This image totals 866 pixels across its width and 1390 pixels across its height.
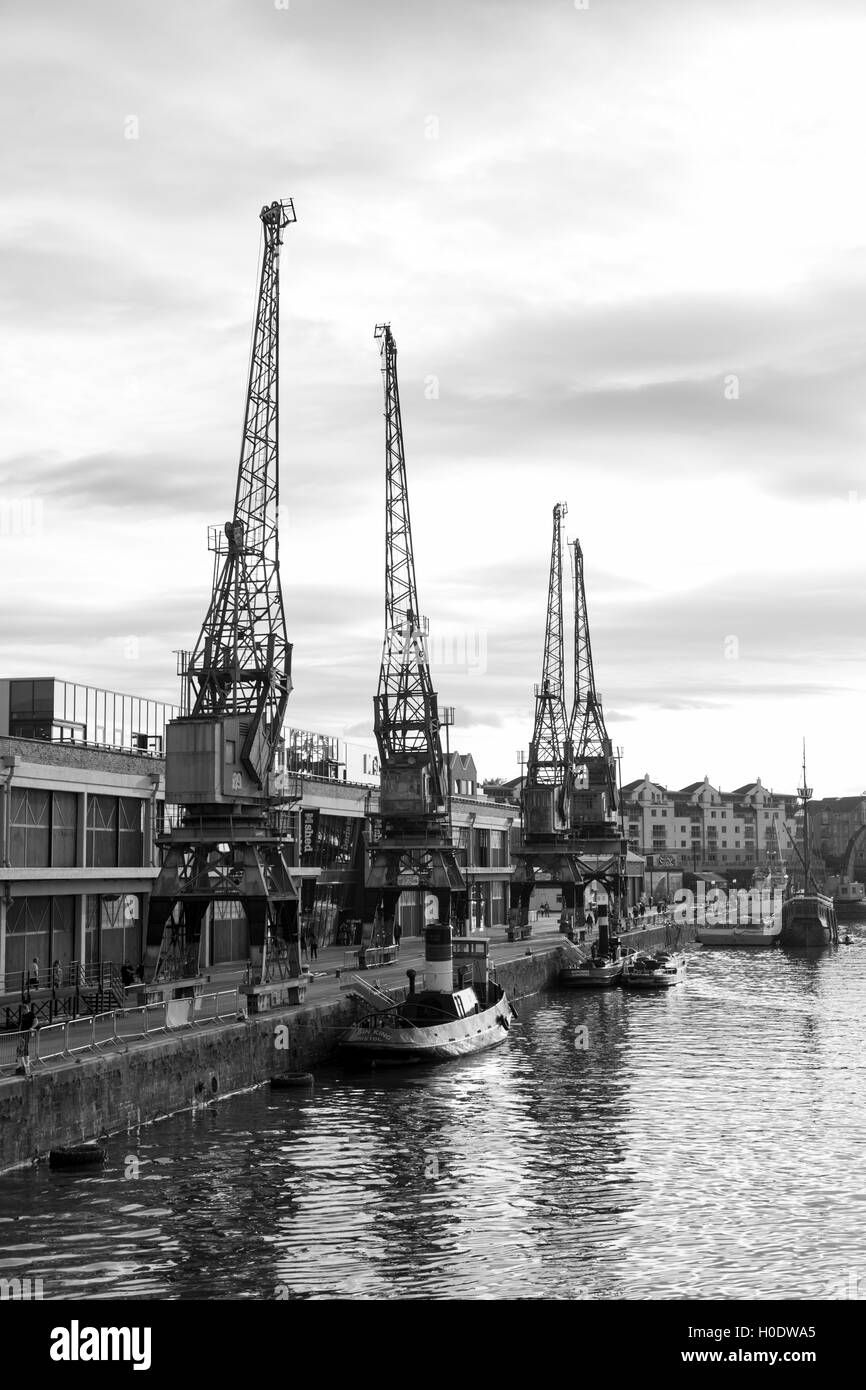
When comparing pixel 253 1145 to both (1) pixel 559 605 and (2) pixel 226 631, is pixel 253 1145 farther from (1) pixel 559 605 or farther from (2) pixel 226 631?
(1) pixel 559 605

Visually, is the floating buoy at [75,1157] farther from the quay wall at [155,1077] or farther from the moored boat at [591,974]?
the moored boat at [591,974]

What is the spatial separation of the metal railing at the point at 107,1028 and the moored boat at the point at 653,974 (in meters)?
44.7

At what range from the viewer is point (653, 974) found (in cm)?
9719

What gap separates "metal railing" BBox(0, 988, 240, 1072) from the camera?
39969mm

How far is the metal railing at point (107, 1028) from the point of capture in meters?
40.0

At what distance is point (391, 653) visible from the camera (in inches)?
3851

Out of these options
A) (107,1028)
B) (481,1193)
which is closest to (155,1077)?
(107,1028)

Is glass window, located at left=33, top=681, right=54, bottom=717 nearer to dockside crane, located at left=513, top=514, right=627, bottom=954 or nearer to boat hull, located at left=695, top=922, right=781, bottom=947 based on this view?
dockside crane, located at left=513, top=514, right=627, bottom=954

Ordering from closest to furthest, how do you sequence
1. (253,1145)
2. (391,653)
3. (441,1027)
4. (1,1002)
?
1. (253,1145)
2. (1,1002)
3. (441,1027)
4. (391,653)

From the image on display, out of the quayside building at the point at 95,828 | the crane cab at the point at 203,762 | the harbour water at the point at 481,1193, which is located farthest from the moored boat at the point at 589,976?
the crane cab at the point at 203,762

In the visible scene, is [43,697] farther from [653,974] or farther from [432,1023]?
[653,974]

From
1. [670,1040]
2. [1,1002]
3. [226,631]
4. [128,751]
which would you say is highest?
[226,631]

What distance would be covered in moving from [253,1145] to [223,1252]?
10.6 m
